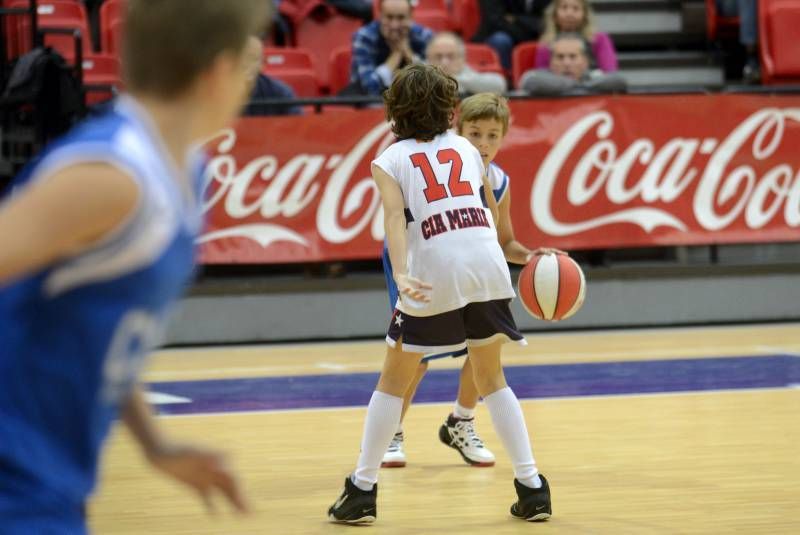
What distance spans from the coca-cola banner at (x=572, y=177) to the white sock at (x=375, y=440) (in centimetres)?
509

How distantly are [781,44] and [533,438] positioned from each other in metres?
6.32

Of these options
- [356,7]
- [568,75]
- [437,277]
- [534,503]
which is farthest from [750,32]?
[534,503]

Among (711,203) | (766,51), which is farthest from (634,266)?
(766,51)

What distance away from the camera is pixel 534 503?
462 centimetres

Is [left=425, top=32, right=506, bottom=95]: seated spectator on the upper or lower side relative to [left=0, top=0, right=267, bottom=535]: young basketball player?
lower

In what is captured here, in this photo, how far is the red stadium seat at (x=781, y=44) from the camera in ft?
37.0

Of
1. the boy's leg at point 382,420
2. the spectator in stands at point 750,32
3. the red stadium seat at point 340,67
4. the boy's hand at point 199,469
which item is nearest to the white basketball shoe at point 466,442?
the boy's leg at point 382,420

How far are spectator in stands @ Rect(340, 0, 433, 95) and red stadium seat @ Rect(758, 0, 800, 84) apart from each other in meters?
3.06

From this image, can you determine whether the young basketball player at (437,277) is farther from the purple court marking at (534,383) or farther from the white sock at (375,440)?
the purple court marking at (534,383)

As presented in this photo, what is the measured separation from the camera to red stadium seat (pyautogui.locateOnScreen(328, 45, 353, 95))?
10.9 meters

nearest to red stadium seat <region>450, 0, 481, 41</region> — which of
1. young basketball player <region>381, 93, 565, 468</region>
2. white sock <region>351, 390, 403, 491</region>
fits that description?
young basketball player <region>381, 93, 565, 468</region>

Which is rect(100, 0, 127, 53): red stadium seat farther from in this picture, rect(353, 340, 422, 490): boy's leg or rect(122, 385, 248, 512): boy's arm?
rect(122, 385, 248, 512): boy's arm

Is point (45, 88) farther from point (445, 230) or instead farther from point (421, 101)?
point (445, 230)

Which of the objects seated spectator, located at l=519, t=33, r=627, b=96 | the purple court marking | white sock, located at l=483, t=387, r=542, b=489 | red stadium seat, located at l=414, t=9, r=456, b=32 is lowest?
the purple court marking
